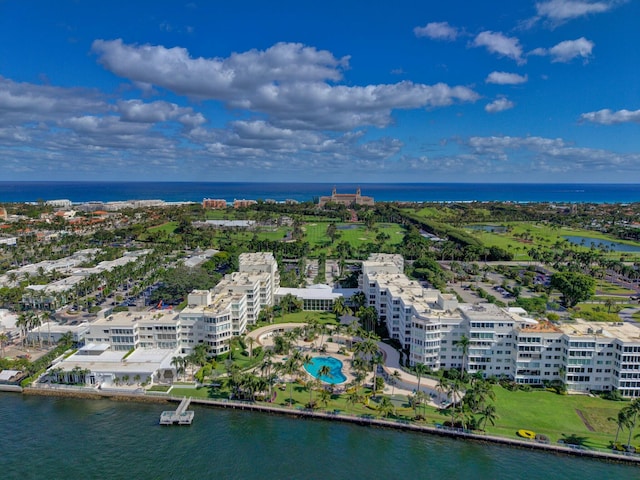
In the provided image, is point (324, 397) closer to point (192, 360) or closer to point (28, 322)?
point (192, 360)

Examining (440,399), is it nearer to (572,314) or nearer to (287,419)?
(287,419)

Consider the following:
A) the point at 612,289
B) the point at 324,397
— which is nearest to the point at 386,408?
the point at 324,397

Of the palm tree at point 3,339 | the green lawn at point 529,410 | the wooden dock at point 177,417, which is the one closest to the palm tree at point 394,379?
the green lawn at point 529,410

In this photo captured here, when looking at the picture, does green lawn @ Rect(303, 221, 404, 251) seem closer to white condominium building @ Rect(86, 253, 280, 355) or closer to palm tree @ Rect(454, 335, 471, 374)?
white condominium building @ Rect(86, 253, 280, 355)

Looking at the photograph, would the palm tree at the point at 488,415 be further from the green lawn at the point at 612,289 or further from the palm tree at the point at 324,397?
the green lawn at the point at 612,289

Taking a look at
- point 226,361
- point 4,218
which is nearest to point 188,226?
point 4,218

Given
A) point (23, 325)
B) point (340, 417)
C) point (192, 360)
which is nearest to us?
point (340, 417)

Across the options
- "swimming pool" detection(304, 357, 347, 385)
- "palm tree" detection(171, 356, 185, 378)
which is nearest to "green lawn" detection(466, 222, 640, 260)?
"swimming pool" detection(304, 357, 347, 385)
